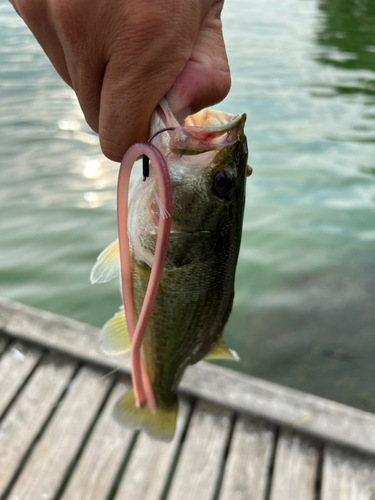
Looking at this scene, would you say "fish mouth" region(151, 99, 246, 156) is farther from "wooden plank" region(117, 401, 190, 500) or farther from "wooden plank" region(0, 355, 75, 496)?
"wooden plank" region(0, 355, 75, 496)

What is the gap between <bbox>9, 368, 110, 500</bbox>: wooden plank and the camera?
87.1 inches

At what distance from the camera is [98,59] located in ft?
2.72

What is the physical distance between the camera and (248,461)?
2.31 m

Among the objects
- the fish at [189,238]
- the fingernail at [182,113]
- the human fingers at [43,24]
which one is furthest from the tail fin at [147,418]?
the human fingers at [43,24]

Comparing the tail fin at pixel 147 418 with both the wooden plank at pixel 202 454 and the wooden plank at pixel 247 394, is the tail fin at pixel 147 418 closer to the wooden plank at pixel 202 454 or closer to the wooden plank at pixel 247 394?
the wooden plank at pixel 247 394

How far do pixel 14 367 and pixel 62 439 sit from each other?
2.01 feet

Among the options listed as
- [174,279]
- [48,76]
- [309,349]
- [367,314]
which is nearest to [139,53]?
[174,279]

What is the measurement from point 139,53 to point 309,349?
3046mm

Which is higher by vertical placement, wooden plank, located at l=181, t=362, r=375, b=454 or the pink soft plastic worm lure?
the pink soft plastic worm lure

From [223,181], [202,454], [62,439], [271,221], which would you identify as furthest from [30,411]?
[271,221]

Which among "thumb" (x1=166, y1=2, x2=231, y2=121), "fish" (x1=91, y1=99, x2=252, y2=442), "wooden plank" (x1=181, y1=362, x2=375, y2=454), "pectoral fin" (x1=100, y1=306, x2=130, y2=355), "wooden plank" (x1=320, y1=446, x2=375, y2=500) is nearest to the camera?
"thumb" (x1=166, y1=2, x2=231, y2=121)

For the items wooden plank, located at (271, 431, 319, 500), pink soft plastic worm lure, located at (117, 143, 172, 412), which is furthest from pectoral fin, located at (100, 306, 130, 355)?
wooden plank, located at (271, 431, 319, 500)

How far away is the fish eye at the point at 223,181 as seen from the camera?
1259mm

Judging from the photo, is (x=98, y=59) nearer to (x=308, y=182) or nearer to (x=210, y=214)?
(x=210, y=214)
